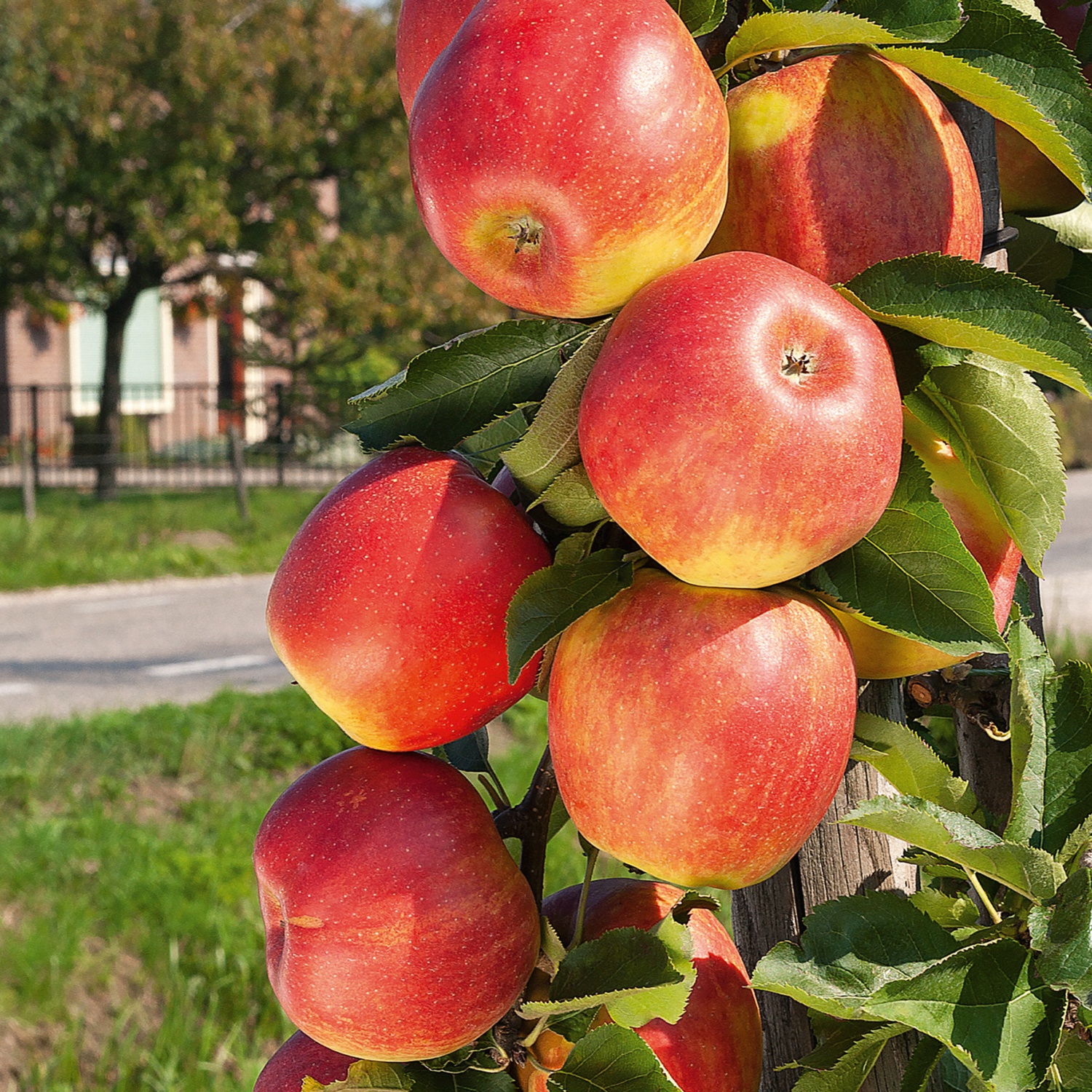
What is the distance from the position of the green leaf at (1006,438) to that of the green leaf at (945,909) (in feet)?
0.87

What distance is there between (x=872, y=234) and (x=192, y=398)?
1886cm

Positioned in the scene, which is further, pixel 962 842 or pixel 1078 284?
pixel 1078 284

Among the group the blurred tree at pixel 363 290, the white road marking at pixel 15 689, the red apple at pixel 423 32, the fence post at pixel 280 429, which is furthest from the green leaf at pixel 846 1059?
the fence post at pixel 280 429

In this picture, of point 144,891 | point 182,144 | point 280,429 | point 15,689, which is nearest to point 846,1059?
point 144,891

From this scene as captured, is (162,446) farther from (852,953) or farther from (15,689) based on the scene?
(852,953)

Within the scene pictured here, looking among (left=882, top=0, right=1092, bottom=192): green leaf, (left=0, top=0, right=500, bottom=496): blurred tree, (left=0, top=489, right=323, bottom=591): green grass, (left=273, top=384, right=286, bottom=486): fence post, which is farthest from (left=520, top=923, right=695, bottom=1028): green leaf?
(left=273, top=384, right=286, bottom=486): fence post

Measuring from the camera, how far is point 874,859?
93cm

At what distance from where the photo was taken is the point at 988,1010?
26.0 inches

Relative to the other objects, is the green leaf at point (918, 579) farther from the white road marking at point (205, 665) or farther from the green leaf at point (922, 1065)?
the white road marking at point (205, 665)

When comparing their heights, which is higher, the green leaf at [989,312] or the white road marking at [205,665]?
the green leaf at [989,312]

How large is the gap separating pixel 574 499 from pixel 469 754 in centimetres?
29

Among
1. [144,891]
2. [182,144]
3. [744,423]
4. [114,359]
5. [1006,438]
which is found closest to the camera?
[744,423]

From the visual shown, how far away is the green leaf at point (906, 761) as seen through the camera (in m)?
0.79

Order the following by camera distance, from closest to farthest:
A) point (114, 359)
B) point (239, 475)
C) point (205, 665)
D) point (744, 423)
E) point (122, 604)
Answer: point (744, 423) → point (205, 665) → point (122, 604) → point (239, 475) → point (114, 359)
